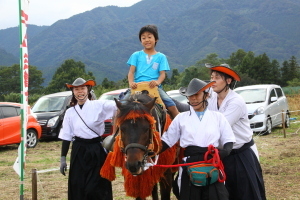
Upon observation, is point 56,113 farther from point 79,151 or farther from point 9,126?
point 79,151

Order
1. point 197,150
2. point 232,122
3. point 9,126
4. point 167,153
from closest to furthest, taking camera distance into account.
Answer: point 197,150, point 232,122, point 167,153, point 9,126

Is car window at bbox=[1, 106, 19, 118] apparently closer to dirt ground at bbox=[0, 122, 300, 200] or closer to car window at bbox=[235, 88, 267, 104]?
dirt ground at bbox=[0, 122, 300, 200]

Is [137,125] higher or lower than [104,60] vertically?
lower

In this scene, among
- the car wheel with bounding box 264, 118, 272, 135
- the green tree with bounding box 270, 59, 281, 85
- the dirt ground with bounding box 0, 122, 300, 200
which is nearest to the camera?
the dirt ground with bounding box 0, 122, 300, 200

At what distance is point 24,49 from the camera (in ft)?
16.3

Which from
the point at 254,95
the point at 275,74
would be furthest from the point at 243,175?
the point at 275,74

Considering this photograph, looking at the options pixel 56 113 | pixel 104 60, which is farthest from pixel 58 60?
pixel 56 113

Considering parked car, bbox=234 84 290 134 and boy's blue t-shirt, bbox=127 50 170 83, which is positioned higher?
boy's blue t-shirt, bbox=127 50 170 83

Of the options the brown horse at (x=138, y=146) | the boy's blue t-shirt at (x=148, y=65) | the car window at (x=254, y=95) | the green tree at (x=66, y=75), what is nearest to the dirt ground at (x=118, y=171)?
the car window at (x=254, y=95)

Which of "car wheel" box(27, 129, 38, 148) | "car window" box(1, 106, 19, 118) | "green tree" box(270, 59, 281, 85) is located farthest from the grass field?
"green tree" box(270, 59, 281, 85)

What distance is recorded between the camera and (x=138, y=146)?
3.74m

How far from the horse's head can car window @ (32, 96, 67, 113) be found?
1165 centimetres

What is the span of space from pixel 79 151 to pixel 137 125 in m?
1.23

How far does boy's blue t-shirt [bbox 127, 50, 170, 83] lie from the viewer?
5543mm
